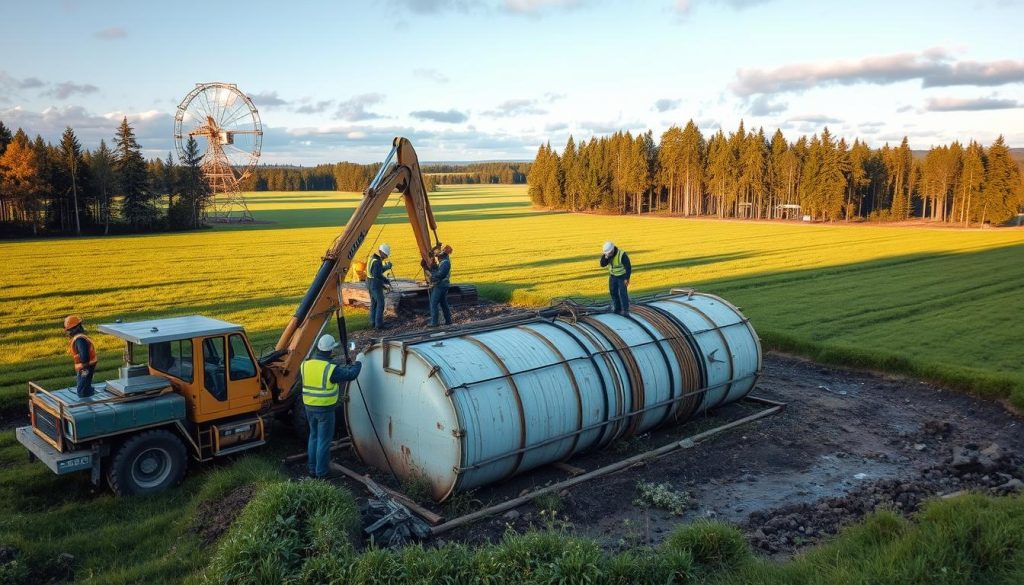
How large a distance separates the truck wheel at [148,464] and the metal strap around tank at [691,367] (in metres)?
9.13

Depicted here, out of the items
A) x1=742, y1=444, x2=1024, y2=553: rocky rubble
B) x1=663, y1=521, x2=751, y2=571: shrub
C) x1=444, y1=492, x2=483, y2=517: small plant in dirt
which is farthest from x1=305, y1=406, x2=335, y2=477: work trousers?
x1=742, y1=444, x2=1024, y2=553: rocky rubble

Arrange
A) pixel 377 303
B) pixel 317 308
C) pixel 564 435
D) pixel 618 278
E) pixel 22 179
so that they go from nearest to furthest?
pixel 564 435 < pixel 317 308 < pixel 618 278 < pixel 377 303 < pixel 22 179

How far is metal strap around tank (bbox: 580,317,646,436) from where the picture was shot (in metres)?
13.0

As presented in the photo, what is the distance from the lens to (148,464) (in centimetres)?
1135

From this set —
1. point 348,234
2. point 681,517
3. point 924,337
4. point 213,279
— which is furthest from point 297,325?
point 213,279

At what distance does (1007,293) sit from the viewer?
1193 inches

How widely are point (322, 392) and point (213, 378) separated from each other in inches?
85.0

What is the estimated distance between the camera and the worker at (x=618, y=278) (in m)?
14.7

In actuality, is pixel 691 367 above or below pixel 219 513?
above

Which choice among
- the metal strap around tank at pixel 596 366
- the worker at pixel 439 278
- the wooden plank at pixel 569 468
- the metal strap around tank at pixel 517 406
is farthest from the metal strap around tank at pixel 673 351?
the worker at pixel 439 278

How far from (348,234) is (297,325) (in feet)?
6.90

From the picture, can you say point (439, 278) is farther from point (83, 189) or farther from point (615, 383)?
point (83, 189)

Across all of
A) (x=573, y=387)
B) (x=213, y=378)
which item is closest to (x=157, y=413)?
(x=213, y=378)

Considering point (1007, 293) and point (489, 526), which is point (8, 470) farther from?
point (1007, 293)
